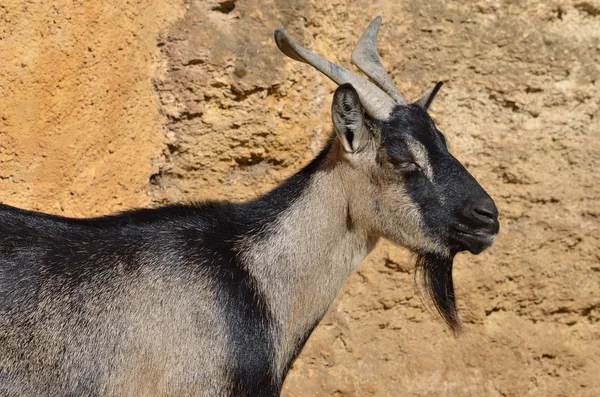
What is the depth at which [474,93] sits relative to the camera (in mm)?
6926

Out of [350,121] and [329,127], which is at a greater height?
[350,121]

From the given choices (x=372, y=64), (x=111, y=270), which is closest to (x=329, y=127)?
(x=372, y=64)

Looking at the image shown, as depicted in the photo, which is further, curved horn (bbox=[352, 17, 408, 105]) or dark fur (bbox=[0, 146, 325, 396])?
curved horn (bbox=[352, 17, 408, 105])

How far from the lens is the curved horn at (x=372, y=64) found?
5340 millimetres

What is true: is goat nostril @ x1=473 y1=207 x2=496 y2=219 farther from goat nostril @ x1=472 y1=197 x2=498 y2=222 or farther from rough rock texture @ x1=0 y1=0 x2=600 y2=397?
rough rock texture @ x1=0 y1=0 x2=600 y2=397

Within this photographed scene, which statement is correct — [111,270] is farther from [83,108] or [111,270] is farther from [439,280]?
[83,108]

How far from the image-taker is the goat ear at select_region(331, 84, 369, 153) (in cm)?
480

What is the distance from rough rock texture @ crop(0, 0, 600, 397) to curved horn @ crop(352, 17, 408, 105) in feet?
3.10

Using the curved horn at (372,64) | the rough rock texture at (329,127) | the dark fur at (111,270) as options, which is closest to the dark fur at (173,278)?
the dark fur at (111,270)

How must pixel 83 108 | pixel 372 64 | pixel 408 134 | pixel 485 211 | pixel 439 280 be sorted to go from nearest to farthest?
1. pixel 485 211
2. pixel 408 134
3. pixel 439 280
4. pixel 372 64
5. pixel 83 108

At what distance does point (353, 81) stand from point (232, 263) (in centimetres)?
130

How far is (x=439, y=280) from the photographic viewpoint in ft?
17.3

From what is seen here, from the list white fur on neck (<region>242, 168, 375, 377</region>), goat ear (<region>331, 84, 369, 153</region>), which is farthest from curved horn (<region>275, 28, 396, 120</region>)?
white fur on neck (<region>242, 168, 375, 377</region>)

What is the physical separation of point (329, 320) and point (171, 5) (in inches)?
110
